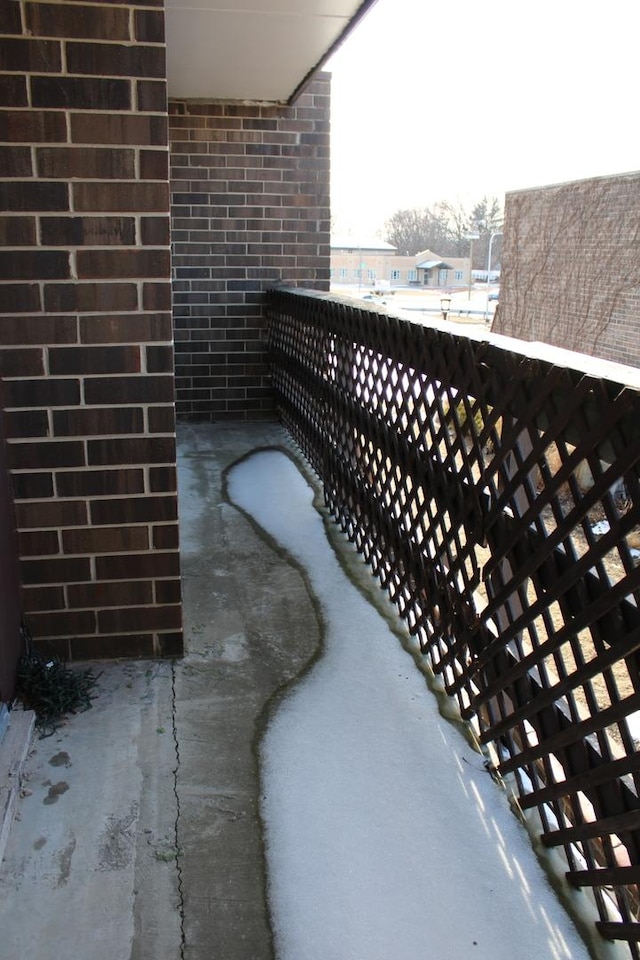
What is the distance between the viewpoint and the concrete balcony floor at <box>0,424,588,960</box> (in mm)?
1760

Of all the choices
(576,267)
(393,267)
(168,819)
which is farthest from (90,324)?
(393,267)

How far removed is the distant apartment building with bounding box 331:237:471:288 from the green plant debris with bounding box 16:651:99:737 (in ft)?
159

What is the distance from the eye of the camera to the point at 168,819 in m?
2.12

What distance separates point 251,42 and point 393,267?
50092mm

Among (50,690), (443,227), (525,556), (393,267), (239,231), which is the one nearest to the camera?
(525,556)

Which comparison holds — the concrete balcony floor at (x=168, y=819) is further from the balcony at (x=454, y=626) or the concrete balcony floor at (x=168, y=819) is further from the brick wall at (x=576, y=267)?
the brick wall at (x=576, y=267)

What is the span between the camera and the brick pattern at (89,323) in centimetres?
248

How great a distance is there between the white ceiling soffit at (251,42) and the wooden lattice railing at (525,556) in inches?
92.8

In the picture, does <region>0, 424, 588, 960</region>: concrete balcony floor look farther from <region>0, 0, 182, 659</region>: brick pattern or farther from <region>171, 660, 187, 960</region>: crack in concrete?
<region>0, 0, 182, 659</region>: brick pattern

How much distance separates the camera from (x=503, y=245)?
17234mm

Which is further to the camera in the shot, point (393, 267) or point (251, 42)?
point (393, 267)

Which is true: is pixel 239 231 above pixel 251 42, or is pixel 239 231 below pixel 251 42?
below

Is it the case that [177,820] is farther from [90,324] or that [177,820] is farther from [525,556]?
[90,324]

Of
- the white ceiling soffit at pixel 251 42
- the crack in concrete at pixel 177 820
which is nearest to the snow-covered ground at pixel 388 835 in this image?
the crack in concrete at pixel 177 820
